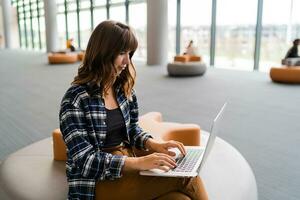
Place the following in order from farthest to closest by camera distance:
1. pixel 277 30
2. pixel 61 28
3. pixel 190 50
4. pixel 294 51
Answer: pixel 61 28 → pixel 190 50 → pixel 277 30 → pixel 294 51

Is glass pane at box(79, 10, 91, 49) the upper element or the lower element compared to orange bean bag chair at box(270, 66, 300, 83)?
upper

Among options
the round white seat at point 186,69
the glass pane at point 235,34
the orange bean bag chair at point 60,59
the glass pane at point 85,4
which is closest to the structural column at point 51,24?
the glass pane at point 85,4

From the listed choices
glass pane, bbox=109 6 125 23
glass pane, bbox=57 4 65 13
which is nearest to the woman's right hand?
glass pane, bbox=109 6 125 23

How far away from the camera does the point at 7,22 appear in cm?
2759

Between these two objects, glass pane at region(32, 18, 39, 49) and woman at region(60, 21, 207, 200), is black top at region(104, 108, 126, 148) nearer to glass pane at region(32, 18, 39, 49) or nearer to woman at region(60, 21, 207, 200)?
woman at region(60, 21, 207, 200)

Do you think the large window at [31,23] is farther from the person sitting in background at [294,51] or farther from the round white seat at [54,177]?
the round white seat at [54,177]

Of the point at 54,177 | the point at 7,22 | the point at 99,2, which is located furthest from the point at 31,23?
the point at 54,177

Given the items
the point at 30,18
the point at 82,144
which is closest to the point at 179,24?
the point at 82,144

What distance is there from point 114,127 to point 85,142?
233 mm

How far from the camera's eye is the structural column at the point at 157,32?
42.1 ft

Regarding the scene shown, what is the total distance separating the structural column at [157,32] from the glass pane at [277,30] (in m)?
3.51

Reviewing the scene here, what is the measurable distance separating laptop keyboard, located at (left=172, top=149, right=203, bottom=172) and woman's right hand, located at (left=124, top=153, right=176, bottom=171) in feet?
0.25

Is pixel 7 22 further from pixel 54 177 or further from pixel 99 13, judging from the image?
pixel 54 177

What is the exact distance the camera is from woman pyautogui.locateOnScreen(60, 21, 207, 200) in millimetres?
1719
